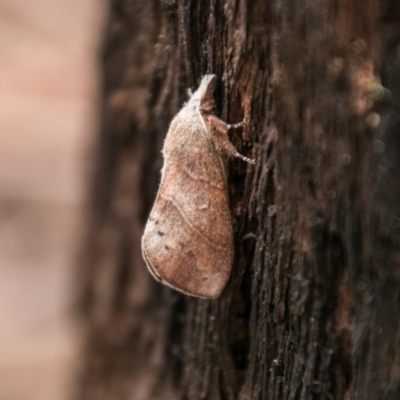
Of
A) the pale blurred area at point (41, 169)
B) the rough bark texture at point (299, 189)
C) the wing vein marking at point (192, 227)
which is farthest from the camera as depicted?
the pale blurred area at point (41, 169)

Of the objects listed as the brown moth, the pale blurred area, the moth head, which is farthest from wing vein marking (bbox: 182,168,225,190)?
the pale blurred area

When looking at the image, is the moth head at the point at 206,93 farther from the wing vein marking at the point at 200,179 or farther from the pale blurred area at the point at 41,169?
the pale blurred area at the point at 41,169

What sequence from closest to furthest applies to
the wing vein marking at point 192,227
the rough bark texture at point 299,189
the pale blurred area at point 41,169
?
the rough bark texture at point 299,189 < the wing vein marking at point 192,227 < the pale blurred area at point 41,169

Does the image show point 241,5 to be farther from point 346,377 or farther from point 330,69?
point 346,377

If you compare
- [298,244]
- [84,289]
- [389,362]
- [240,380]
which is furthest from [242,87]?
[84,289]

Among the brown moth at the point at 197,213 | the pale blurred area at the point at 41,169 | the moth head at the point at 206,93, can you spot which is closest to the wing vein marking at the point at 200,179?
the brown moth at the point at 197,213

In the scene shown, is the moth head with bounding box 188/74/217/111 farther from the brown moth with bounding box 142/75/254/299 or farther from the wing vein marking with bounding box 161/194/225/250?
the wing vein marking with bounding box 161/194/225/250

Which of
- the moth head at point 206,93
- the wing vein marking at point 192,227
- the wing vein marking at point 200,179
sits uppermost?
the moth head at point 206,93
